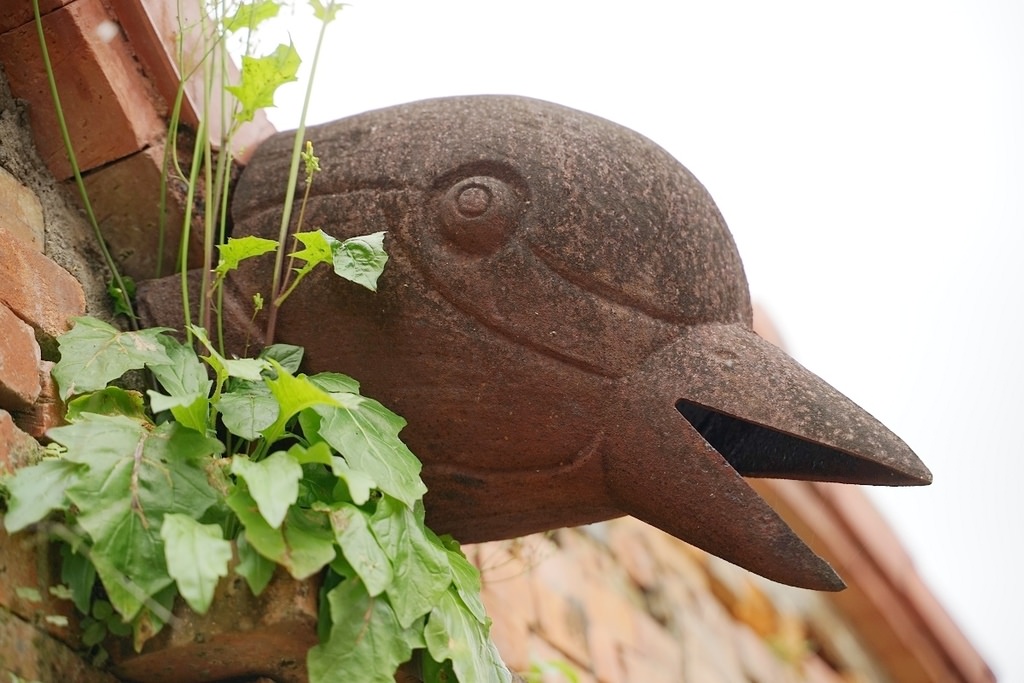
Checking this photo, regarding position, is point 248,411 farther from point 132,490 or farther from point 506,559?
point 506,559

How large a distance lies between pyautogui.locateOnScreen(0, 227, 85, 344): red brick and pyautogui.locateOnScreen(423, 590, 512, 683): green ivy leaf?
0.50m

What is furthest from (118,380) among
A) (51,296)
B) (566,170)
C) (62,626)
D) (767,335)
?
→ (767,335)

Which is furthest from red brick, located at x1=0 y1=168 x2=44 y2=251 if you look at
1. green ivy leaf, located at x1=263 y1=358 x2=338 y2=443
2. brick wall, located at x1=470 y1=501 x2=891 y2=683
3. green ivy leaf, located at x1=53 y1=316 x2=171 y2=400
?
brick wall, located at x1=470 y1=501 x2=891 y2=683

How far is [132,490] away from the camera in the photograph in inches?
40.7

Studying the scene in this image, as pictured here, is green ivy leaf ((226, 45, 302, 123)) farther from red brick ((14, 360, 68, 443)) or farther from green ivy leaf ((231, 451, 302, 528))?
green ivy leaf ((231, 451, 302, 528))

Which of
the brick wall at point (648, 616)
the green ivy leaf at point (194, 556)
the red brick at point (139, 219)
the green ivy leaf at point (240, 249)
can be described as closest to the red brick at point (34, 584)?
the green ivy leaf at point (194, 556)

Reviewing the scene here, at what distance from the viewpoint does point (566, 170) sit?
52.4 inches

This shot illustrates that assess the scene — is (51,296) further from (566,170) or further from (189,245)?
(566,170)

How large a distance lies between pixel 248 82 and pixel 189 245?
230mm

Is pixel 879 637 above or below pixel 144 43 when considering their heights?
below

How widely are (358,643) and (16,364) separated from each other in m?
0.43

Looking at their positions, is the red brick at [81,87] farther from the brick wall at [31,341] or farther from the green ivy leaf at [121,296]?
the green ivy leaf at [121,296]

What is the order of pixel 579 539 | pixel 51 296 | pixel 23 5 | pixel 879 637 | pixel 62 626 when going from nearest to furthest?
1. pixel 62 626
2. pixel 51 296
3. pixel 23 5
4. pixel 579 539
5. pixel 879 637

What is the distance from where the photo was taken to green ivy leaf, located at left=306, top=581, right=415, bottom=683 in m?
1.04
